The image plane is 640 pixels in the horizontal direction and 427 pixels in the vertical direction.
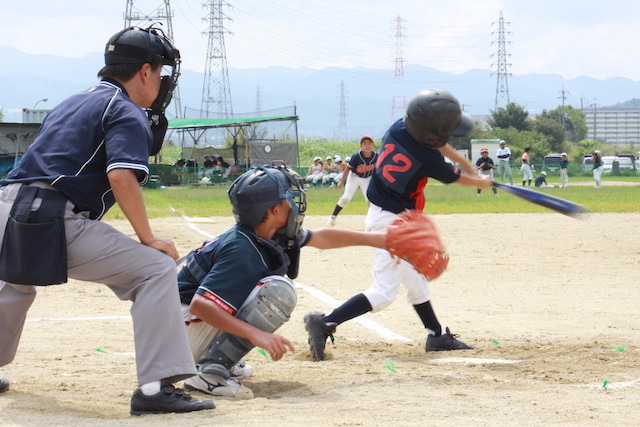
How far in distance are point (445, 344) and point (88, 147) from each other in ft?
10.3

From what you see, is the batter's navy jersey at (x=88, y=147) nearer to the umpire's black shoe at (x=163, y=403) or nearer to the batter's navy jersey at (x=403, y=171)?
the umpire's black shoe at (x=163, y=403)

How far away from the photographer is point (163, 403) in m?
3.80

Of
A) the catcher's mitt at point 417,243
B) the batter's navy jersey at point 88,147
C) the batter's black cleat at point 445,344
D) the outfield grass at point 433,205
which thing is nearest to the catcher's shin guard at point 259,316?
the catcher's mitt at point 417,243

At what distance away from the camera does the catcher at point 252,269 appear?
4137mm

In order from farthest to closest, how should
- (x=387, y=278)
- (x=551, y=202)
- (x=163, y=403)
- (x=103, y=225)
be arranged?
(x=387, y=278) < (x=551, y=202) < (x=103, y=225) < (x=163, y=403)

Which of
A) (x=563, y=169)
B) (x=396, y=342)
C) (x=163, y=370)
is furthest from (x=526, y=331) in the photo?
(x=563, y=169)

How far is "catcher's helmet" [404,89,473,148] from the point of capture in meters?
5.30

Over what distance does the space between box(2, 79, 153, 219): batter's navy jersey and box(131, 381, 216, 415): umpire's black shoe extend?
0.95 m

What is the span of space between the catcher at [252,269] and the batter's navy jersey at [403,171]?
1298 millimetres

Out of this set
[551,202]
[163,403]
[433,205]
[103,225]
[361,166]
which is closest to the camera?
[163,403]

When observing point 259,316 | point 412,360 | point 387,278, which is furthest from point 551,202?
point 259,316

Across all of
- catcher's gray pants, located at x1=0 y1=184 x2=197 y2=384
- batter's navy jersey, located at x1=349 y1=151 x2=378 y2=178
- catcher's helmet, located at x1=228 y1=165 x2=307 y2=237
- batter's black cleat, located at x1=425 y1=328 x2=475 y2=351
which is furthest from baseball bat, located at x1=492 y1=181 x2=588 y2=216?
batter's navy jersey, located at x1=349 y1=151 x2=378 y2=178

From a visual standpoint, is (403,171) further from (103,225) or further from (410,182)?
(103,225)

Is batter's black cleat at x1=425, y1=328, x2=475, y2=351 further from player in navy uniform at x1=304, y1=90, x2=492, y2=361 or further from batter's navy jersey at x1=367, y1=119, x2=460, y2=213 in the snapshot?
batter's navy jersey at x1=367, y1=119, x2=460, y2=213
